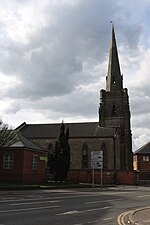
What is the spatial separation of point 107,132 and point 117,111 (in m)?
7.37

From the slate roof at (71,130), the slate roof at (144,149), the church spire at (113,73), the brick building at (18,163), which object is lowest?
the brick building at (18,163)

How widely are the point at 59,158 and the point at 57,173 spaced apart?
201 cm

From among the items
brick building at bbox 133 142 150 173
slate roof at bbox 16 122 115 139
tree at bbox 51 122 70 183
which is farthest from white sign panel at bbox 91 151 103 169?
brick building at bbox 133 142 150 173

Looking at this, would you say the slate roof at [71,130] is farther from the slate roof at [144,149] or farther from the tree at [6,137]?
the tree at [6,137]

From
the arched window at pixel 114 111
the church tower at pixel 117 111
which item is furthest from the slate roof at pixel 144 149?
the arched window at pixel 114 111

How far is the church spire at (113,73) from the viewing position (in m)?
77.8

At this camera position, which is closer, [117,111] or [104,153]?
[104,153]

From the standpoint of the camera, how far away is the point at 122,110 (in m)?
74.7

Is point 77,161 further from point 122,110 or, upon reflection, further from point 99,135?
point 122,110

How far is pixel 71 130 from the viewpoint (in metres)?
76.0

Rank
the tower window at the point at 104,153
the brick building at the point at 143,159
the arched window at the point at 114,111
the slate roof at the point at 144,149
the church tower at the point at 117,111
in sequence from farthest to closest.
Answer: the arched window at the point at 114,111, the slate roof at the point at 144,149, the brick building at the point at 143,159, the church tower at the point at 117,111, the tower window at the point at 104,153

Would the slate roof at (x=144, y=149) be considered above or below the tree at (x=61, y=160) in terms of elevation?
above

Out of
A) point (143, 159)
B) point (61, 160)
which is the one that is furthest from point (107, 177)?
point (143, 159)

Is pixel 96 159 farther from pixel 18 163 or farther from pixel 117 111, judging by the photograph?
pixel 117 111
